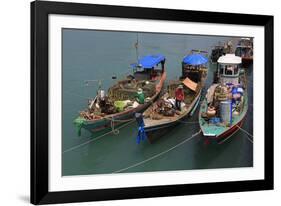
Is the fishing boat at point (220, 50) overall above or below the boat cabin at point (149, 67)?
above

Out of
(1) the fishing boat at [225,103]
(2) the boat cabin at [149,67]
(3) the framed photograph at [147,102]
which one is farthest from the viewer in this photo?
(1) the fishing boat at [225,103]

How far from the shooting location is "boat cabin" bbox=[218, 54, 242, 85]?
6.07 ft

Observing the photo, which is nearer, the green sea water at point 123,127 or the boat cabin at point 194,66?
the green sea water at point 123,127

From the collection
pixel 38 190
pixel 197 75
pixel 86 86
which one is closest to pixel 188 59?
pixel 197 75

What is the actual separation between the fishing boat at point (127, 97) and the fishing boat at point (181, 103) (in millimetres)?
32

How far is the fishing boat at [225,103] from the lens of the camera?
5.98ft

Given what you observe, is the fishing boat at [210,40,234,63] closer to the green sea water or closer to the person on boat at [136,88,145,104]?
the green sea water

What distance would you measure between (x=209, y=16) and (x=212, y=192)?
0.56 m

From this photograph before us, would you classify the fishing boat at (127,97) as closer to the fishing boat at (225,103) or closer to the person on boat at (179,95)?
the person on boat at (179,95)

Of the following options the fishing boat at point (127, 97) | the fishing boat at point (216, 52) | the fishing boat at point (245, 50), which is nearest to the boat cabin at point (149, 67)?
the fishing boat at point (127, 97)

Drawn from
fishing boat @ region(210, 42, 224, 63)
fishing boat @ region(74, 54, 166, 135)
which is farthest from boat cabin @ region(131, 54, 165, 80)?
fishing boat @ region(210, 42, 224, 63)

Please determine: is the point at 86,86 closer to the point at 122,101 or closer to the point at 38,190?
the point at 122,101

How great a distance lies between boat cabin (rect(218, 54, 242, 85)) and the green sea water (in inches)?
1.4

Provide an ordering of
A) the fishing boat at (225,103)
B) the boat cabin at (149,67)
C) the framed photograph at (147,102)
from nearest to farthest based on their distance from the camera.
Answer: the framed photograph at (147,102) → the boat cabin at (149,67) → the fishing boat at (225,103)
